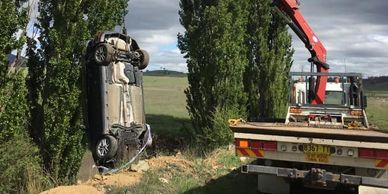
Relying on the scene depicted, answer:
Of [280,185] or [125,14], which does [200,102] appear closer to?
[125,14]

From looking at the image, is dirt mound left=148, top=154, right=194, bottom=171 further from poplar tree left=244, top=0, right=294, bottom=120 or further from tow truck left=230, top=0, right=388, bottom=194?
poplar tree left=244, top=0, right=294, bottom=120

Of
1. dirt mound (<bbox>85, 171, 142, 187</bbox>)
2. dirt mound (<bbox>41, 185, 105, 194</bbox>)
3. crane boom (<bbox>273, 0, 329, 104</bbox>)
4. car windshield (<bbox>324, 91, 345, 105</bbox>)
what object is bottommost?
dirt mound (<bbox>85, 171, 142, 187</bbox>)

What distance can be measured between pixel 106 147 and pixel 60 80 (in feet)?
5.11

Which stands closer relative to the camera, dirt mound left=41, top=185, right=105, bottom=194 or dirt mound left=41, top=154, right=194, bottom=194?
dirt mound left=41, top=185, right=105, bottom=194

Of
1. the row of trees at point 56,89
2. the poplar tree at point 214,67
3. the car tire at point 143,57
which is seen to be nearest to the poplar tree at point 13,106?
the row of trees at point 56,89

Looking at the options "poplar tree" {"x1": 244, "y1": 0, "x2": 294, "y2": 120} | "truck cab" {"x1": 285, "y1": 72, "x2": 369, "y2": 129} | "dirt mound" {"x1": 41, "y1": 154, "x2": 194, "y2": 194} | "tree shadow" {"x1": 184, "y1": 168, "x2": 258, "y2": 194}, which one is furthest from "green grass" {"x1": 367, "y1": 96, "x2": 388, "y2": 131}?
"dirt mound" {"x1": 41, "y1": 154, "x2": 194, "y2": 194}

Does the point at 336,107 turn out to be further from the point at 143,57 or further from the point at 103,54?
the point at 103,54

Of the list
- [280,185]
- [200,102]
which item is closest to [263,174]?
[280,185]

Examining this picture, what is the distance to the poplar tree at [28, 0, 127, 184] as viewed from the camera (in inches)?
392

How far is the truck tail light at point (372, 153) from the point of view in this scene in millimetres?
8328

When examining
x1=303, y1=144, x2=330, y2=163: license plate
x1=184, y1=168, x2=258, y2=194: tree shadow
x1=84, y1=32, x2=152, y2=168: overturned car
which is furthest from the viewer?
x1=184, y1=168, x2=258, y2=194: tree shadow

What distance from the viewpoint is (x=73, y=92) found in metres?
10.1

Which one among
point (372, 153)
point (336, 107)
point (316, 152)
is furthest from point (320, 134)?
point (336, 107)

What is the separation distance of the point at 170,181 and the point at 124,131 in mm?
1947
